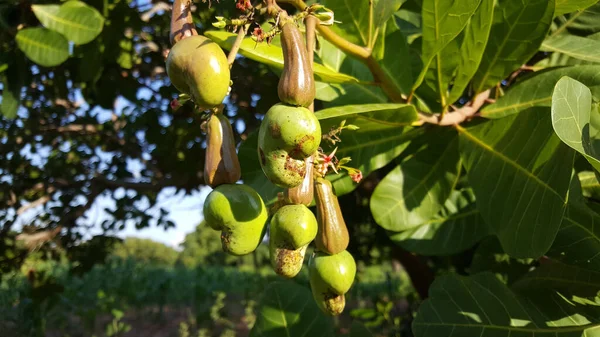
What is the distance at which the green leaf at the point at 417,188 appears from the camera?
1.40 m

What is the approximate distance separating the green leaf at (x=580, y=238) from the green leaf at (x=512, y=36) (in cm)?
37

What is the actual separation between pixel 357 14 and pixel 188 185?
209 cm

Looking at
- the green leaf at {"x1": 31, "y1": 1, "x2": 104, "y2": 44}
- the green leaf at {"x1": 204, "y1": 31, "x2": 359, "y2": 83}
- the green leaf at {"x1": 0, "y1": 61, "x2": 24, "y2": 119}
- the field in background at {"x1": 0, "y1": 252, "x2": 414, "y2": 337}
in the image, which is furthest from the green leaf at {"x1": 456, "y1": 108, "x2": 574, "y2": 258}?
the field in background at {"x1": 0, "y1": 252, "x2": 414, "y2": 337}

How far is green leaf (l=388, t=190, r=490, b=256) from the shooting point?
4.99ft

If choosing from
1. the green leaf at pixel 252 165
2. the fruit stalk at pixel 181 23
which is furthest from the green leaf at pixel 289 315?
the fruit stalk at pixel 181 23

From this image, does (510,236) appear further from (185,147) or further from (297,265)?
(185,147)

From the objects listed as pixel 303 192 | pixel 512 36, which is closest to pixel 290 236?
pixel 303 192

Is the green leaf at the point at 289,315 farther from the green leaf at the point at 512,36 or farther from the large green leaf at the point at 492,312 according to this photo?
the green leaf at the point at 512,36

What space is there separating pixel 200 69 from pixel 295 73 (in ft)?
0.40

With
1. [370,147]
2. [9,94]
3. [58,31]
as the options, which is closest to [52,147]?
[9,94]

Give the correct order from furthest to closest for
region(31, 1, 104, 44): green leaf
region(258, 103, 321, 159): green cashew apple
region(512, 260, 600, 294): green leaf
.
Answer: region(31, 1, 104, 44): green leaf
region(512, 260, 600, 294): green leaf
region(258, 103, 321, 159): green cashew apple

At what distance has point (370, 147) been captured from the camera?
1.30 m

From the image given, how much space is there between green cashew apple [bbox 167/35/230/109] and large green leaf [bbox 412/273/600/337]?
0.84 m

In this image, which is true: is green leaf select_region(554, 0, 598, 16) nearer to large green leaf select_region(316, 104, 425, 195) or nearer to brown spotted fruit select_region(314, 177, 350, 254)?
large green leaf select_region(316, 104, 425, 195)
